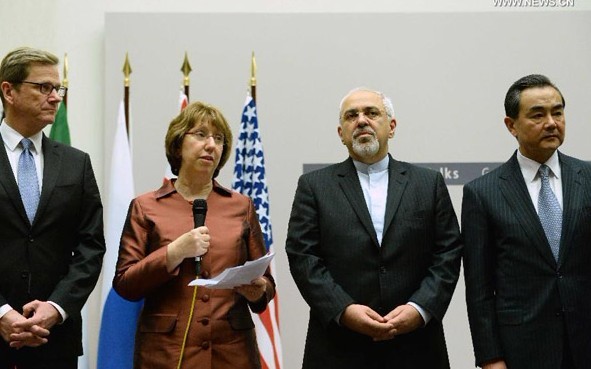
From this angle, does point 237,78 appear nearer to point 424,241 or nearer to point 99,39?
point 99,39

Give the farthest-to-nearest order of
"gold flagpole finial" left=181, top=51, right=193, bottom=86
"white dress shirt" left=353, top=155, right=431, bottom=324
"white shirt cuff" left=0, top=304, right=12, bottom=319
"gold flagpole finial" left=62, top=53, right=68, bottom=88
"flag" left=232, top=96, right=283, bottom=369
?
"gold flagpole finial" left=181, top=51, right=193, bottom=86, "gold flagpole finial" left=62, top=53, right=68, bottom=88, "flag" left=232, top=96, right=283, bottom=369, "white dress shirt" left=353, top=155, right=431, bottom=324, "white shirt cuff" left=0, top=304, right=12, bottom=319

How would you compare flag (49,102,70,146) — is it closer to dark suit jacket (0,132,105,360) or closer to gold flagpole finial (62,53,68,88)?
gold flagpole finial (62,53,68,88)

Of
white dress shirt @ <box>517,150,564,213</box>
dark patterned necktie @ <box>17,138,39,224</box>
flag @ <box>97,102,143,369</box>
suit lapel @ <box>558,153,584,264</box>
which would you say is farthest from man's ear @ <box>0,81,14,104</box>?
suit lapel @ <box>558,153,584,264</box>

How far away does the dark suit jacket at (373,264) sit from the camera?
2.86 m

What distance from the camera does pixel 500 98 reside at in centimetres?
531

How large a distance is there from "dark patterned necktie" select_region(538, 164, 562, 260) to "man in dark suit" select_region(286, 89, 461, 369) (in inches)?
12.8

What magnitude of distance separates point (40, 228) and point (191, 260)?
0.53m

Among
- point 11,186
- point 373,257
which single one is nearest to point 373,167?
point 373,257

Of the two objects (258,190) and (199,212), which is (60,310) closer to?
(199,212)

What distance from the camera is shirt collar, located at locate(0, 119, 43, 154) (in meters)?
2.92

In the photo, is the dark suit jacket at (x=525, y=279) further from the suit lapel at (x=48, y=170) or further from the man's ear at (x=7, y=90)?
the man's ear at (x=7, y=90)

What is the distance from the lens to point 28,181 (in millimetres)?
2857

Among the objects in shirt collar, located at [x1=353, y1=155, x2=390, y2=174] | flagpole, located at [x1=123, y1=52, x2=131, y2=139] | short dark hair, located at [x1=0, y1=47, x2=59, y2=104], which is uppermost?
flagpole, located at [x1=123, y1=52, x2=131, y2=139]

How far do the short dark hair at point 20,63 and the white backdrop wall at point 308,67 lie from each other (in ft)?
7.25
